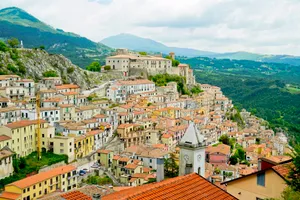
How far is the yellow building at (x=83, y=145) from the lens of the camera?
4528 cm

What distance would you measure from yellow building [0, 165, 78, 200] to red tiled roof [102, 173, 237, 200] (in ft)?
81.6

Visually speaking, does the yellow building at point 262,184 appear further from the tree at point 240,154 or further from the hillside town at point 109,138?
the tree at point 240,154

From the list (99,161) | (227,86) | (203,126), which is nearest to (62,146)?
(99,161)

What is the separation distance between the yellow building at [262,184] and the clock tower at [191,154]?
3062 mm

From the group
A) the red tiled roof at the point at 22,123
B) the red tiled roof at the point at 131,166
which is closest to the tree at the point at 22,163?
the red tiled roof at the point at 22,123

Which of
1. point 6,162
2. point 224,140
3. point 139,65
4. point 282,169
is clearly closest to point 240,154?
point 224,140

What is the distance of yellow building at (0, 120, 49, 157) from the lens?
40719 millimetres

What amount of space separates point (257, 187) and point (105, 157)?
35241mm

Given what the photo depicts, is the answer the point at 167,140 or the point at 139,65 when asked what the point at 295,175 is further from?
the point at 139,65

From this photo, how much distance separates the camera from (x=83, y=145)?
46.5 metres

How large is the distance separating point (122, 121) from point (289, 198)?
4701cm

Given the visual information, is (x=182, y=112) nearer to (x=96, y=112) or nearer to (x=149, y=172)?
(x=96, y=112)

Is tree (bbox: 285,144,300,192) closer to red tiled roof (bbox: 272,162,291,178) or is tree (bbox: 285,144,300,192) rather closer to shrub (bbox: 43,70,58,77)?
red tiled roof (bbox: 272,162,291,178)

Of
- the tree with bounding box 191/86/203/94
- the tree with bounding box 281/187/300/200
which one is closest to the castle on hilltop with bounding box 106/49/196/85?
the tree with bounding box 191/86/203/94
